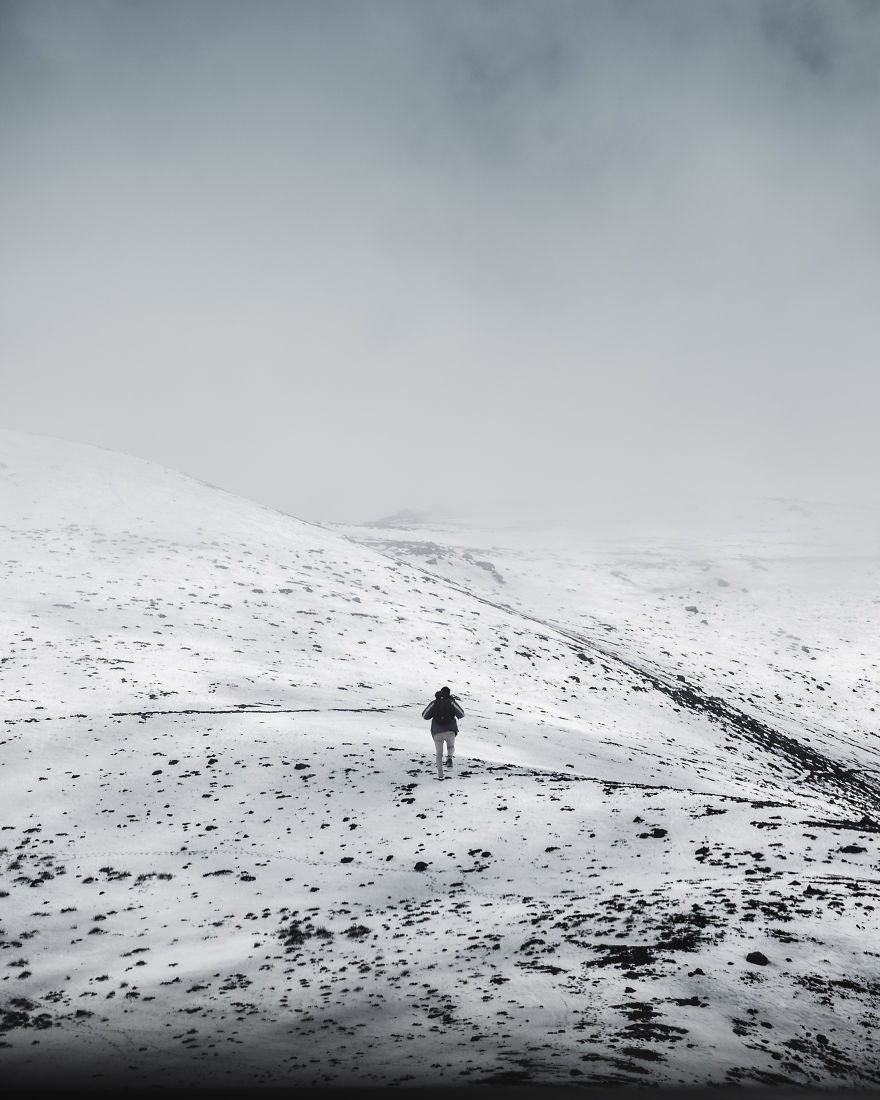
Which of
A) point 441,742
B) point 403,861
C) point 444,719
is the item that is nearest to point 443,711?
point 444,719

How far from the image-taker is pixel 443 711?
18.5m

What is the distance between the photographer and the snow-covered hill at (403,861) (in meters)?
7.27

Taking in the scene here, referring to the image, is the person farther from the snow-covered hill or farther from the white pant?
the snow-covered hill

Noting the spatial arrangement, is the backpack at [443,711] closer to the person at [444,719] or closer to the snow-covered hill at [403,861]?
the person at [444,719]

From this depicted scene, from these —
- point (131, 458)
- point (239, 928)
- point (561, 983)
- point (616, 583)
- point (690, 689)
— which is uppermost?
point (131, 458)

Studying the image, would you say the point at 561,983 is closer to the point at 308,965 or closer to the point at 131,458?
the point at 308,965

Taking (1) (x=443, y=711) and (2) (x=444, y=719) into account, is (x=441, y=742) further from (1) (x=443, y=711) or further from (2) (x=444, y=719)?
(1) (x=443, y=711)

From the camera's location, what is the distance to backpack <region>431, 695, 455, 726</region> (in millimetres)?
18406

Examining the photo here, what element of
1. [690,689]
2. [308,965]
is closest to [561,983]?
[308,965]

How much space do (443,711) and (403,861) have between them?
5.34m

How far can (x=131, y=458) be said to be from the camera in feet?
266

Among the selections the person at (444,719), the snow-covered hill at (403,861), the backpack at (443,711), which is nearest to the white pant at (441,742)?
the person at (444,719)

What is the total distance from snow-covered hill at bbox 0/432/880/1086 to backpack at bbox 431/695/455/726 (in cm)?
150

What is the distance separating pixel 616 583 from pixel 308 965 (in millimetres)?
70052
